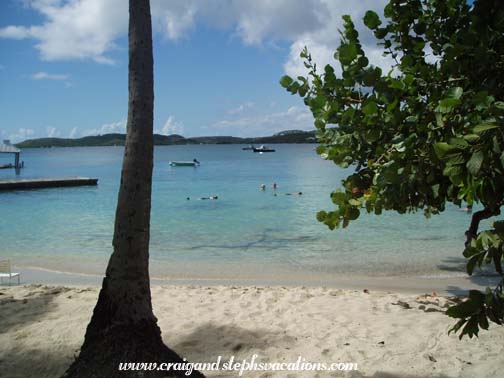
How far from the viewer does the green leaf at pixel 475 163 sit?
1358 mm

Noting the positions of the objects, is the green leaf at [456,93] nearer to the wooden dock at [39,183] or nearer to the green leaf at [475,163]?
the green leaf at [475,163]

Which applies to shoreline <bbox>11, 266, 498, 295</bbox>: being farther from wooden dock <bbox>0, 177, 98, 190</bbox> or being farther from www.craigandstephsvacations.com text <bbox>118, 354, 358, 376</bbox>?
wooden dock <bbox>0, 177, 98, 190</bbox>

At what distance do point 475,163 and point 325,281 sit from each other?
34.5ft

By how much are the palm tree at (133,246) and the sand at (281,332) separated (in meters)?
1.28

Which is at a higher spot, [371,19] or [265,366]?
[371,19]

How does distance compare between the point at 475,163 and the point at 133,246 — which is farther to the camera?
the point at 133,246

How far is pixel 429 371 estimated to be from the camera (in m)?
4.80

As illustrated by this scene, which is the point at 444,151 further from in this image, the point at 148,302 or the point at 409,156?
the point at 148,302

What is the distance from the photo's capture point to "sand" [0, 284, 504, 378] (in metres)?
5.03

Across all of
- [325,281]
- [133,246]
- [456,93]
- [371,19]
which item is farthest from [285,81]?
[325,281]

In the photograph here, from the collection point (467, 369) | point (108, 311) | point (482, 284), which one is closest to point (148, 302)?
point (108, 311)

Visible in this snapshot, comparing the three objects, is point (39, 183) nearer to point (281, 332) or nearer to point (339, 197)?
point (281, 332)

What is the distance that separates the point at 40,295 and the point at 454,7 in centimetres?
899

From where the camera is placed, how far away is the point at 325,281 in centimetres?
1149
